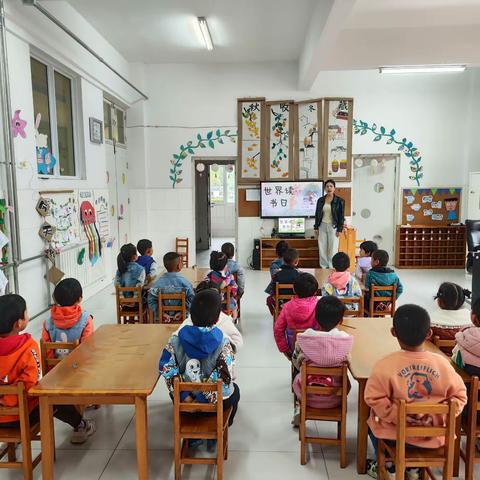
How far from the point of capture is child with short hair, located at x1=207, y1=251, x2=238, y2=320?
4184 millimetres

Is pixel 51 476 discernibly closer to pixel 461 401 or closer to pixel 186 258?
pixel 461 401

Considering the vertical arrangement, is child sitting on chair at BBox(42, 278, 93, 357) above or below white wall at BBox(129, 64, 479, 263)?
below

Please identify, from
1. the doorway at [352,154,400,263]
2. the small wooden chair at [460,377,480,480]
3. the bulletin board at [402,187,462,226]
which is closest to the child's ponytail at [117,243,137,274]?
the small wooden chair at [460,377,480,480]

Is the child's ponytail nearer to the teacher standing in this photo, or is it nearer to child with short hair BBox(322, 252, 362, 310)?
child with short hair BBox(322, 252, 362, 310)

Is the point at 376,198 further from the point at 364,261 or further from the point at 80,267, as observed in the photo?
the point at 80,267

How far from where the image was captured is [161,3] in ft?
17.9

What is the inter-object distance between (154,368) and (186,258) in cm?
589

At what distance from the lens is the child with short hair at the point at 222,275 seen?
4184 millimetres

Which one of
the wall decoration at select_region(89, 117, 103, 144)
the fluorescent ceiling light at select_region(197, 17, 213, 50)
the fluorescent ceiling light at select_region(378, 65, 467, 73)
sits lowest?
the wall decoration at select_region(89, 117, 103, 144)

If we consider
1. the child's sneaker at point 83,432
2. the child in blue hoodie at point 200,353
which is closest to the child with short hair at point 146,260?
the child's sneaker at point 83,432

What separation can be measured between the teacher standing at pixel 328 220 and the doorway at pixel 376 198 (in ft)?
5.08

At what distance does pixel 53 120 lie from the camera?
520 cm

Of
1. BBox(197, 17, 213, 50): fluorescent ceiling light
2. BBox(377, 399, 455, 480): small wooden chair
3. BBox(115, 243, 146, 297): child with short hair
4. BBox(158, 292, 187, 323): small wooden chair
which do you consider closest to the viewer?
BBox(377, 399, 455, 480): small wooden chair

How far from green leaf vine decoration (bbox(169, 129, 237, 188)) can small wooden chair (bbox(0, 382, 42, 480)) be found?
6455mm
